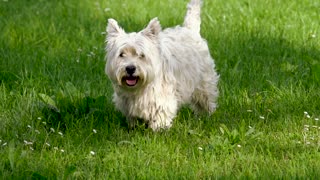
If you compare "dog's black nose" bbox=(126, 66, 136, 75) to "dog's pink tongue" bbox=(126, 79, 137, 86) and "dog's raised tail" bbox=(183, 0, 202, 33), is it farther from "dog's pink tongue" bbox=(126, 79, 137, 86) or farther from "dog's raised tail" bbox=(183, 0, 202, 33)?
"dog's raised tail" bbox=(183, 0, 202, 33)

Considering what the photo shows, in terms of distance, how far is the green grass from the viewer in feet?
21.6

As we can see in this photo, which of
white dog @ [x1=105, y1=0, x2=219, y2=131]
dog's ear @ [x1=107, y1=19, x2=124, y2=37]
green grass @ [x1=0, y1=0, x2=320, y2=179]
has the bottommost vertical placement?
green grass @ [x1=0, y1=0, x2=320, y2=179]

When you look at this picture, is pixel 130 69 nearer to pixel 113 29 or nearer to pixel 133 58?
pixel 133 58

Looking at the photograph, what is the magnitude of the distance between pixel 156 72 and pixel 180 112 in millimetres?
988

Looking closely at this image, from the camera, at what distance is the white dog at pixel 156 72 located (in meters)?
7.32

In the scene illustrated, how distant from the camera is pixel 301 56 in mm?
10023

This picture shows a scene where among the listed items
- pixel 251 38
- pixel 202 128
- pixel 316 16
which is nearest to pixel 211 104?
pixel 202 128

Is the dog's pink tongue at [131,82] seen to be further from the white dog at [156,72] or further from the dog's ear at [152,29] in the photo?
the dog's ear at [152,29]

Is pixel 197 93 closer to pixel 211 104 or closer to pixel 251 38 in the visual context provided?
pixel 211 104

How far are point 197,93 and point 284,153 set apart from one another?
1.76 m

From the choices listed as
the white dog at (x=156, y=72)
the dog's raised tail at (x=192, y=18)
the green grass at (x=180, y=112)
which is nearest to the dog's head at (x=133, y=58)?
the white dog at (x=156, y=72)

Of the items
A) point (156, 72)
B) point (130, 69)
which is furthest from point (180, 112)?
point (130, 69)

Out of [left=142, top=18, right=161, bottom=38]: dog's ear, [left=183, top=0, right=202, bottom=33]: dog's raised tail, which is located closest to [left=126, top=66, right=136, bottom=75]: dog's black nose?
[left=142, top=18, right=161, bottom=38]: dog's ear

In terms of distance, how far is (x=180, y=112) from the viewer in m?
8.33
